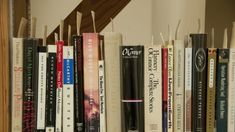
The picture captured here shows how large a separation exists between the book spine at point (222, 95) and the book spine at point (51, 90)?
41 cm

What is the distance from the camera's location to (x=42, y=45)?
0.71m

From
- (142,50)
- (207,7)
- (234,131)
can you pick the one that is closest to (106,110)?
(142,50)

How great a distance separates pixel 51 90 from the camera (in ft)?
2.28

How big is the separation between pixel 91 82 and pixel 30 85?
151 millimetres

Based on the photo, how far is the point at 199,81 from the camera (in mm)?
707

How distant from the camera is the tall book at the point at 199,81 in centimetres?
70

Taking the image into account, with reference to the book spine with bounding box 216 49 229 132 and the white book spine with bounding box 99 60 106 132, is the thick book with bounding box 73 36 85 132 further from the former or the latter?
the book spine with bounding box 216 49 229 132

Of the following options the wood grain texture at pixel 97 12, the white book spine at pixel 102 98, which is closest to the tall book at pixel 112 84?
the white book spine at pixel 102 98

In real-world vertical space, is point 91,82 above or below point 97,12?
below

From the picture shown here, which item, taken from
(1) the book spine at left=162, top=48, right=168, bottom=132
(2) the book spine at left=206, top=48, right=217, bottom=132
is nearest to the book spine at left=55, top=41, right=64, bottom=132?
(1) the book spine at left=162, top=48, right=168, bottom=132

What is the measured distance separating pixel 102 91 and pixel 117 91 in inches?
1.5

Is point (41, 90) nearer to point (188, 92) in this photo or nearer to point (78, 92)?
point (78, 92)

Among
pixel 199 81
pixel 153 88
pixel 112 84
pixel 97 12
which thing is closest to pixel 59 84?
pixel 112 84

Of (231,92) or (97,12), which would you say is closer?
(231,92)
